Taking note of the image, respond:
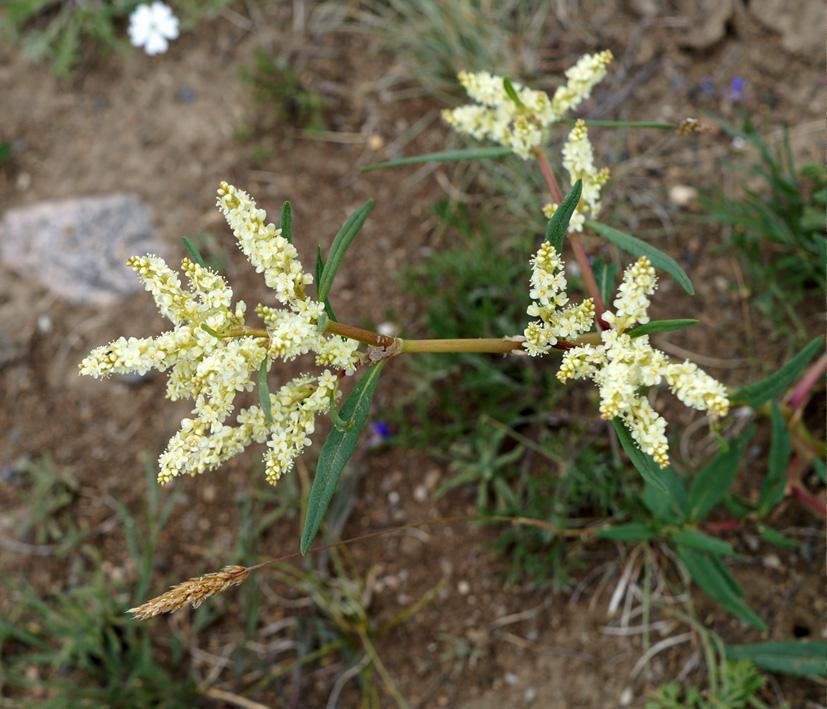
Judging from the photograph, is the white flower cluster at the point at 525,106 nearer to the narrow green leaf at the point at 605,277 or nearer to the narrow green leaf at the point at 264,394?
the narrow green leaf at the point at 605,277

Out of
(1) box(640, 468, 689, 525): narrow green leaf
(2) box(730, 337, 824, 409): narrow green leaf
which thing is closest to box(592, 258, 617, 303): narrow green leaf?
(2) box(730, 337, 824, 409): narrow green leaf

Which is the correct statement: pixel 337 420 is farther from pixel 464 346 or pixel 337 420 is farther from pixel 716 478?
pixel 716 478

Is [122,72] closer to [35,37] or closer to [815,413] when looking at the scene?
[35,37]

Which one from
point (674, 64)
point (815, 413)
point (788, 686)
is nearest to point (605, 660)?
point (788, 686)

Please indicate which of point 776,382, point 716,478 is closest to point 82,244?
point 716,478

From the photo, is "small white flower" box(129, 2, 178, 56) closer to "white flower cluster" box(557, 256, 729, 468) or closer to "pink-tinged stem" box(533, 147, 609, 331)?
"pink-tinged stem" box(533, 147, 609, 331)
